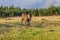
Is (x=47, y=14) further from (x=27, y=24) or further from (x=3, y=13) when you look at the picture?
(x=27, y=24)

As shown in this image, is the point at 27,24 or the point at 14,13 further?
the point at 14,13

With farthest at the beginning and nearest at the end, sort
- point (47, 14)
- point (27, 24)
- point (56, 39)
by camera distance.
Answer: point (47, 14)
point (27, 24)
point (56, 39)

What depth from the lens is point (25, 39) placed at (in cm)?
1698

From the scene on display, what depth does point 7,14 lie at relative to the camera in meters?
58.1

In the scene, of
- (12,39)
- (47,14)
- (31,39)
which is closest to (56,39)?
(31,39)

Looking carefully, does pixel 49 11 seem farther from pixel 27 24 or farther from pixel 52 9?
pixel 27 24

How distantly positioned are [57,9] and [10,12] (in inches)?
443

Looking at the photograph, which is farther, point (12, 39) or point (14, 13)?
point (14, 13)

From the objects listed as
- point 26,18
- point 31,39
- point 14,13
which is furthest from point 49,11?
point 31,39

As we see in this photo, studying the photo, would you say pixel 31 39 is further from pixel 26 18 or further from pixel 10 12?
pixel 10 12

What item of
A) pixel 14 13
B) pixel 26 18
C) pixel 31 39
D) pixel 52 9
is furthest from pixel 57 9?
pixel 31 39

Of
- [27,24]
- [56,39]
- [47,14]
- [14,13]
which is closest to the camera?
[56,39]

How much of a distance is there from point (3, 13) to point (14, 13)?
9.30ft

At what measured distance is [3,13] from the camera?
2277 inches
